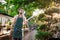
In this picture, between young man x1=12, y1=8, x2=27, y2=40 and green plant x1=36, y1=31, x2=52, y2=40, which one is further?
green plant x1=36, y1=31, x2=52, y2=40

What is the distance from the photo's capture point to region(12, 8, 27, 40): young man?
6.06m

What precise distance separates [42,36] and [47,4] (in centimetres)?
94

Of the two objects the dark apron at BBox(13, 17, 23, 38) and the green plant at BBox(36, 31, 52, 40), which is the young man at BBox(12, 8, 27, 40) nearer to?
the dark apron at BBox(13, 17, 23, 38)

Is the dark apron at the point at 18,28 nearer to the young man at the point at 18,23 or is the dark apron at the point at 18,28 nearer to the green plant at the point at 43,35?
the young man at the point at 18,23

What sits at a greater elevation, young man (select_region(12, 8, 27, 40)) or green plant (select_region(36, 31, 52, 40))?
→ young man (select_region(12, 8, 27, 40))

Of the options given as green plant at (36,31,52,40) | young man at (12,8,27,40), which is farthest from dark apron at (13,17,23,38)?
green plant at (36,31,52,40)

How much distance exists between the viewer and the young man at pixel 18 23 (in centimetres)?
606

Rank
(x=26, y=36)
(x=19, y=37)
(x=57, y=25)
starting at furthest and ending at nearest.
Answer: (x=26, y=36), (x=57, y=25), (x=19, y=37)

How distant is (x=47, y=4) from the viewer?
690 centimetres

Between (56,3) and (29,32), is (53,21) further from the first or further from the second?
(29,32)

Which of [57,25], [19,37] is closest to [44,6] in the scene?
[57,25]

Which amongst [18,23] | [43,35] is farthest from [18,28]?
[43,35]

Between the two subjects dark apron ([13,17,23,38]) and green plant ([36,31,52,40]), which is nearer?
dark apron ([13,17,23,38])

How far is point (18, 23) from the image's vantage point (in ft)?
→ 20.1
